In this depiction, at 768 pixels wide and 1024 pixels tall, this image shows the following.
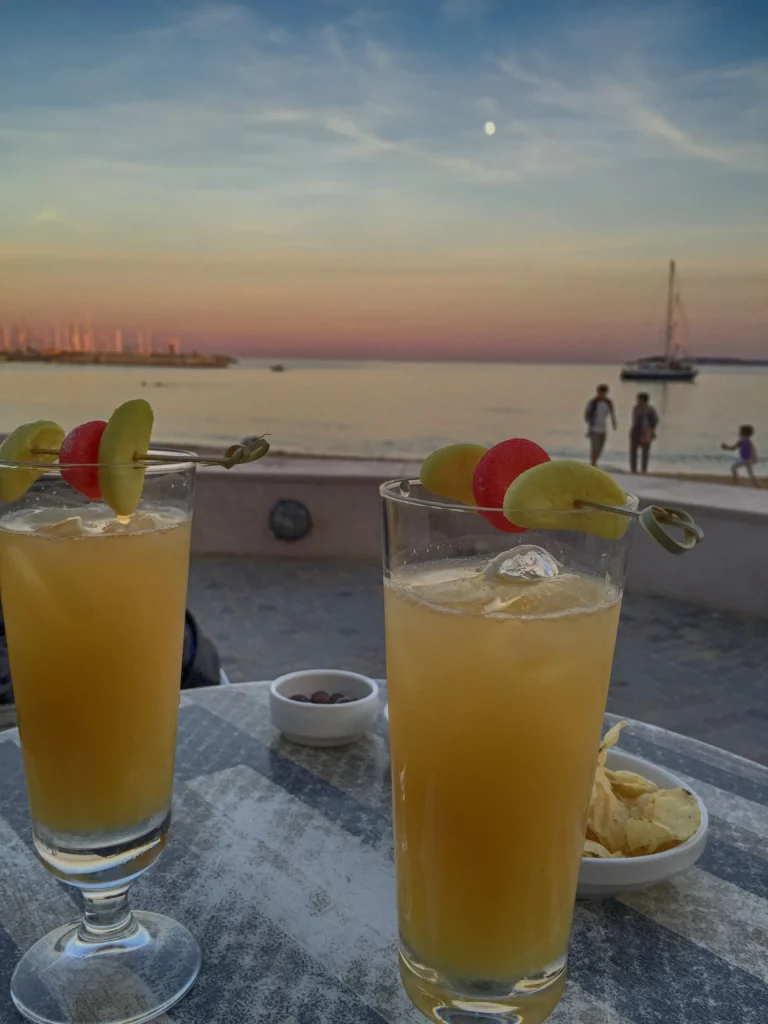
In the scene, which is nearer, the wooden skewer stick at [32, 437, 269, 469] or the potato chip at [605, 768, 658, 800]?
the wooden skewer stick at [32, 437, 269, 469]

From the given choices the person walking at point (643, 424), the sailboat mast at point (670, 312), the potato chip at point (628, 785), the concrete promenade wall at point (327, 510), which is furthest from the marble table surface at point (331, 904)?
the sailboat mast at point (670, 312)

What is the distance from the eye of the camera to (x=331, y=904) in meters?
1.07

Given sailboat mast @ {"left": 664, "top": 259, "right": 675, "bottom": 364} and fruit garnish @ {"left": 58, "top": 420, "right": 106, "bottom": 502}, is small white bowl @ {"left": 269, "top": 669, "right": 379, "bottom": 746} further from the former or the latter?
sailboat mast @ {"left": 664, "top": 259, "right": 675, "bottom": 364}

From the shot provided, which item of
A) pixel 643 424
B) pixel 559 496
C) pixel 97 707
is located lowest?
pixel 643 424

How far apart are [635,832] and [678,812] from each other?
85 millimetres

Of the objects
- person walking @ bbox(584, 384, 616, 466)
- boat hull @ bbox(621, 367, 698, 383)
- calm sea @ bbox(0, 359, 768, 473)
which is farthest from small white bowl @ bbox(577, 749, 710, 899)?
boat hull @ bbox(621, 367, 698, 383)

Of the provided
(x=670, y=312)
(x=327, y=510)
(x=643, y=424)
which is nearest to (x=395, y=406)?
Answer: (x=670, y=312)

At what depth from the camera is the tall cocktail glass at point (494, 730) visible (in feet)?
2.56

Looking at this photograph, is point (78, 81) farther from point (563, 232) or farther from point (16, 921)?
point (16, 921)

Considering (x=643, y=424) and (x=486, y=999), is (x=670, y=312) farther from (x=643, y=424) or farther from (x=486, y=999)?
(x=486, y=999)

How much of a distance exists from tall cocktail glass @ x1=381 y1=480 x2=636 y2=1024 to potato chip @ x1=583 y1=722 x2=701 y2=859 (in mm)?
331

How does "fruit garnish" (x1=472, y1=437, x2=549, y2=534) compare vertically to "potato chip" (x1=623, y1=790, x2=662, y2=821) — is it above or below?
above

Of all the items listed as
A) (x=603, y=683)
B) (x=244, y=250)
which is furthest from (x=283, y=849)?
(x=244, y=250)

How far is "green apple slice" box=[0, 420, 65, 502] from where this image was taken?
36.2 inches
